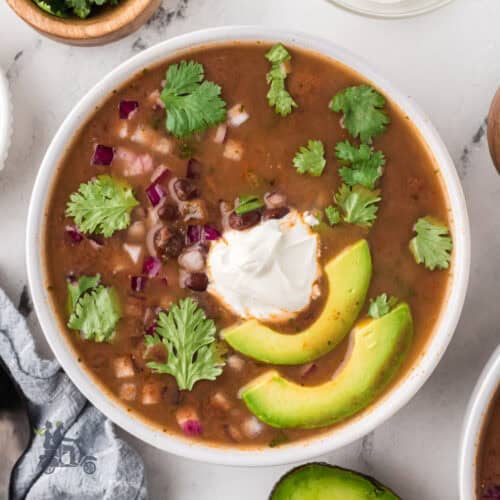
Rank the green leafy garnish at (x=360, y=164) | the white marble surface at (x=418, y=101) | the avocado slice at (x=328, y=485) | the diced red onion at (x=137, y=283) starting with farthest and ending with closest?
the white marble surface at (x=418, y=101)
the avocado slice at (x=328, y=485)
the diced red onion at (x=137, y=283)
the green leafy garnish at (x=360, y=164)

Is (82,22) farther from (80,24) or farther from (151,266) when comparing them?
(151,266)

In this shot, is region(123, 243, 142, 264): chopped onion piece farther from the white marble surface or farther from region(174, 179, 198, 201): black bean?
the white marble surface

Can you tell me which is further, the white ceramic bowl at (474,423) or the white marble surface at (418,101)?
the white marble surface at (418,101)

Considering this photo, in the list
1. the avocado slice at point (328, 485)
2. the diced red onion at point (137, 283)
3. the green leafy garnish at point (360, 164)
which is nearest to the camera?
the green leafy garnish at point (360, 164)

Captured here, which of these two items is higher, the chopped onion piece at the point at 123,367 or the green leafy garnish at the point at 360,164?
the green leafy garnish at the point at 360,164

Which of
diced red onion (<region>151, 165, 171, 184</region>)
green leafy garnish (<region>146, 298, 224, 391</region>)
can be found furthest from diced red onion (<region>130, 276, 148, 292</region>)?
diced red onion (<region>151, 165, 171, 184</region>)

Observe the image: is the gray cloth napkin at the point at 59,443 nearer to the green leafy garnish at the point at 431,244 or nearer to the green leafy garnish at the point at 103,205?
the green leafy garnish at the point at 103,205

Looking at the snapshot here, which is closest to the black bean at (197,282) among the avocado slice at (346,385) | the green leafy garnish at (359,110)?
the avocado slice at (346,385)
